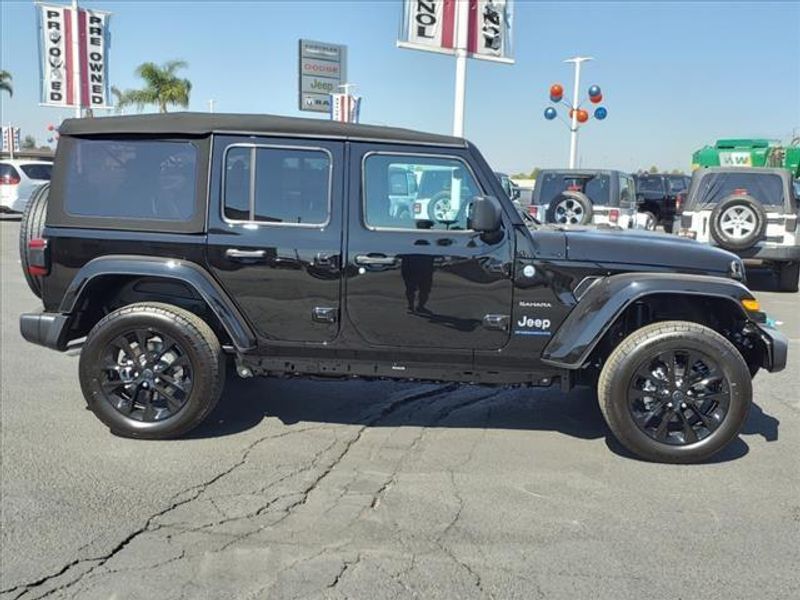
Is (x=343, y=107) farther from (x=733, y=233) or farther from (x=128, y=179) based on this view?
(x=128, y=179)

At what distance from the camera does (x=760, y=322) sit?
4172mm

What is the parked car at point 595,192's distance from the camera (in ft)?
39.0

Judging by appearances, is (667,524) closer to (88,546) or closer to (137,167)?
(88,546)

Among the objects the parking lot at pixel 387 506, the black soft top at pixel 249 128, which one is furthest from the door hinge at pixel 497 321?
the black soft top at pixel 249 128

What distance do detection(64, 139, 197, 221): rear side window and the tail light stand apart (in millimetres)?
283

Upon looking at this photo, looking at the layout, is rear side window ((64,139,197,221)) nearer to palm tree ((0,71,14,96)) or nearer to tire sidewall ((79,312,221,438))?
tire sidewall ((79,312,221,438))

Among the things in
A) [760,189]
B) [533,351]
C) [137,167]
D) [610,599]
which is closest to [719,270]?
[533,351]

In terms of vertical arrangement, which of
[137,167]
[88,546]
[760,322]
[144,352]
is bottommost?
[88,546]

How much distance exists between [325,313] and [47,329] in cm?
182

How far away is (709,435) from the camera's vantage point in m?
4.12

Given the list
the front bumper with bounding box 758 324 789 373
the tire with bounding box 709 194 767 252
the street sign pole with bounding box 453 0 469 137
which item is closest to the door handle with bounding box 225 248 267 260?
the front bumper with bounding box 758 324 789 373

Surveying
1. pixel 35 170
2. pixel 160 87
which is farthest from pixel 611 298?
pixel 160 87

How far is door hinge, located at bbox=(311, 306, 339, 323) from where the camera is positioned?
4301 mm

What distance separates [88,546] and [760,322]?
153 inches
